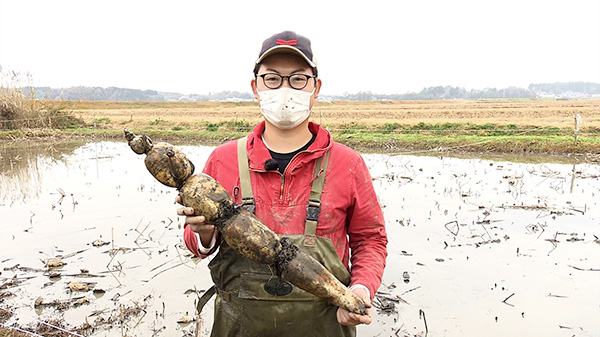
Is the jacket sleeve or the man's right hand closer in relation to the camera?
the man's right hand

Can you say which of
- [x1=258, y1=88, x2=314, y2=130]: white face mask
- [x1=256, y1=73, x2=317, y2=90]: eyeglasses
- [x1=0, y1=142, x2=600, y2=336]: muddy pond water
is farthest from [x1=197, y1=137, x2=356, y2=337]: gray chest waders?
[x1=0, y1=142, x2=600, y2=336]: muddy pond water

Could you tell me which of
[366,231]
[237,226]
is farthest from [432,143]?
[237,226]

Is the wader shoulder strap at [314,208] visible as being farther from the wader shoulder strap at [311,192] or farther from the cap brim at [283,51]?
the cap brim at [283,51]

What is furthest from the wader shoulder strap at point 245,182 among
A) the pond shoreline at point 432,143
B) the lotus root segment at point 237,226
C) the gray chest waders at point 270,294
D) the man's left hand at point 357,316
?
the pond shoreline at point 432,143

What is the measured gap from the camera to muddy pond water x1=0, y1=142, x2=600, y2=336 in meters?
4.91

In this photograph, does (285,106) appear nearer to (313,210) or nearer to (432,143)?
(313,210)

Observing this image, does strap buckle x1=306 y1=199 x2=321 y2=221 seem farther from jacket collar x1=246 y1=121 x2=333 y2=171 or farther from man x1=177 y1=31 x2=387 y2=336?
jacket collar x1=246 y1=121 x2=333 y2=171

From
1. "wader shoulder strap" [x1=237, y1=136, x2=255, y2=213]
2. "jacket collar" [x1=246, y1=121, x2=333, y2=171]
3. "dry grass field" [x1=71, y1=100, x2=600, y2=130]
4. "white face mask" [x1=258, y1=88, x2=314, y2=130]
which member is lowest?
"dry grass field" [x1=71, y1=100, x2=600, y2=130]

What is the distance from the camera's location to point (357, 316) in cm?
192

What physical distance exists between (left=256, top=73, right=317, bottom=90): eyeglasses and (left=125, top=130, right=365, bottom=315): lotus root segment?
595 mm

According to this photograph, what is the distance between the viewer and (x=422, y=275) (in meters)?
6.06

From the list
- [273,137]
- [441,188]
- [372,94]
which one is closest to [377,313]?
[273,137]

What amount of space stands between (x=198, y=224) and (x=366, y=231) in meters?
0.84

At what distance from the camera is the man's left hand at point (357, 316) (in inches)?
→ 75.7
